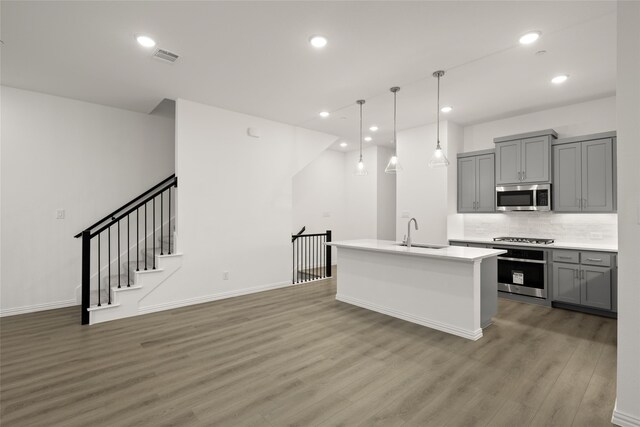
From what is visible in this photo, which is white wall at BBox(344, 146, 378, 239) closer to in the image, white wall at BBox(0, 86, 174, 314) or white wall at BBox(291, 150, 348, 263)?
white wall at BBox(291, 150, 348, 263)

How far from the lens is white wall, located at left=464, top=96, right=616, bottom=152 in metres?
4.59

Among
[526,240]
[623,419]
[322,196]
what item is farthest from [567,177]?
[322,196]

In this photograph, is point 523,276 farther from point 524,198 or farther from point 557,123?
point 557,123

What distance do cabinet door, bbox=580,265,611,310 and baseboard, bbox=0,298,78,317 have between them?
7.30 m

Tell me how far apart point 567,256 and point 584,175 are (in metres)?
1.20

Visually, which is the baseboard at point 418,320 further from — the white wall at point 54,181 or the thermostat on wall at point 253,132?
the white wall at point 54,181

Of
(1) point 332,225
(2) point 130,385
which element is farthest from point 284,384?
(1) point 332,225

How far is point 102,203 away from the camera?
5004 millimetres

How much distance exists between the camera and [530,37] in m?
3.01

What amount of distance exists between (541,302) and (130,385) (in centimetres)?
528

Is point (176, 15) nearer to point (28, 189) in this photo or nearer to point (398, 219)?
point (28, 189)

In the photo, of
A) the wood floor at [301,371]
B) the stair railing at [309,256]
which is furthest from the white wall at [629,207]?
the stair railing at [309,256]

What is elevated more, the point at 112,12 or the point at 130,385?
the point at 112,12

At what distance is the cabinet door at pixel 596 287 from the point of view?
409 centimetres
